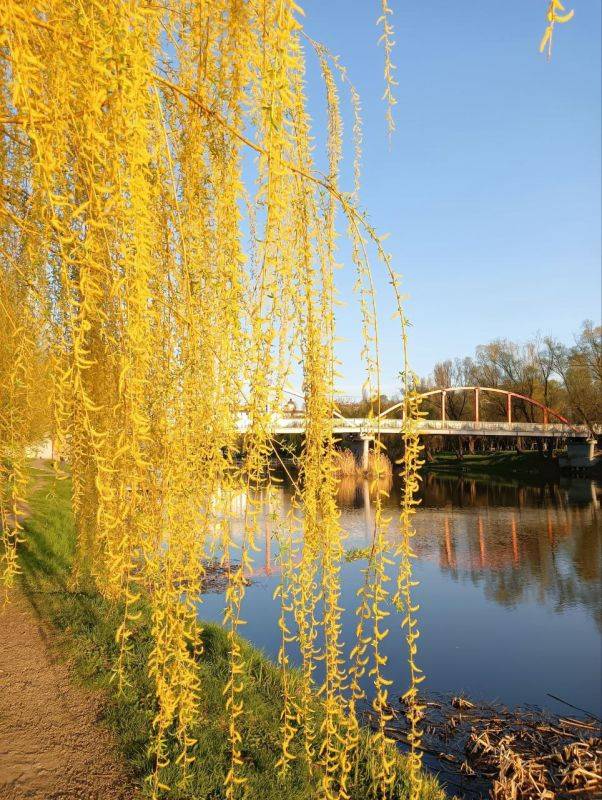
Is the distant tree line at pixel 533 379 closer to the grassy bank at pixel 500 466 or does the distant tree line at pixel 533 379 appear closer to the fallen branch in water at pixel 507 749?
the grassy bank at pixel 500 466

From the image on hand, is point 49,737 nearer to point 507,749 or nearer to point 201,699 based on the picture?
point 201,699

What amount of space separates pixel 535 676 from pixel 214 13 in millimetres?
5932

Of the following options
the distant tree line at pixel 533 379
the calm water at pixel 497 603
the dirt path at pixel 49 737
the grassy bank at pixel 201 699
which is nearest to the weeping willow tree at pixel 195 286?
the calm water at pixel 497 603

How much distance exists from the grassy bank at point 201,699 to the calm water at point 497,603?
86 centimetres

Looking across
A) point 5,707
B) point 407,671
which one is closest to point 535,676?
point 407,671

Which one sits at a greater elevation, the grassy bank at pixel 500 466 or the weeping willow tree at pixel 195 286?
the weeping willow tree at pixel 195 286

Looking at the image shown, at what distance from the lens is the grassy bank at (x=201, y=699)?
98.6 inches

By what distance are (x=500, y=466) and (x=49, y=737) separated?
3006 cm

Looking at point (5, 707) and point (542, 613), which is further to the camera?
point (542, 613)

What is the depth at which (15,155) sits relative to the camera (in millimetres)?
2209

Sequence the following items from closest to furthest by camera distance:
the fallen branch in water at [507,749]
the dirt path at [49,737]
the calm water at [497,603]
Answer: the dirt path at [49,737] → the fallen branch in water at [507,749] → the calm water at [497,603]

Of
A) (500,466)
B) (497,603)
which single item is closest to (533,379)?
(500,466)

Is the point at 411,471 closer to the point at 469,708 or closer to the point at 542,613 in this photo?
the point at 469,708

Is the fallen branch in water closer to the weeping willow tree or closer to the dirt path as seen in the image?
the dirt path
